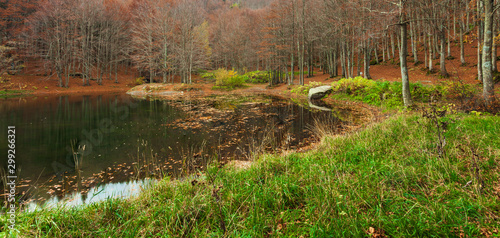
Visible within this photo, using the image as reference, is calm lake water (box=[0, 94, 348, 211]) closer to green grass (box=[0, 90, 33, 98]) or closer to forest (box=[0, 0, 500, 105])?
green grass (box=[0, 90, 33, 98])

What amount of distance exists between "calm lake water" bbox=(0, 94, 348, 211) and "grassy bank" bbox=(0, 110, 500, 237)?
76cm

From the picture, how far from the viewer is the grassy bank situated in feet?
6.71

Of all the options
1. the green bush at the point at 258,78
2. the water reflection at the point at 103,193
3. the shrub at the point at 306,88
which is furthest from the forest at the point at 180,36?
the water reflection at the point at 103,193

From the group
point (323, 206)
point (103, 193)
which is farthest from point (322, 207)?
point (103, 193)

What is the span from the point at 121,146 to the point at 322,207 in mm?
6670

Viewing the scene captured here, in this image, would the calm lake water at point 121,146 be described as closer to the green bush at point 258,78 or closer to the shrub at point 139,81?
the green bush at point 258,78

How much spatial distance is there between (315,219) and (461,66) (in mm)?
23578

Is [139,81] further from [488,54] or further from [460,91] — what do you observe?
[488,54]

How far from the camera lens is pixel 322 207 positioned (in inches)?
94.7

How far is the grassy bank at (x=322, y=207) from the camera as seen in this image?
2.04 m

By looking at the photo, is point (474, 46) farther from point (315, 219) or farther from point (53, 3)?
point (53, 3)

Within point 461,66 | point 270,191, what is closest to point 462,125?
point 270,191

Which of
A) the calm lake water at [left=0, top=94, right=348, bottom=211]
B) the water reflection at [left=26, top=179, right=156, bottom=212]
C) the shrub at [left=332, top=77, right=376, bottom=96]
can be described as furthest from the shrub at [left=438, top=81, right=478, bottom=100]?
the water reflection at [left=26, top=179, right=156, bottom=212]

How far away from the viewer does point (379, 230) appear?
6.59 feet
